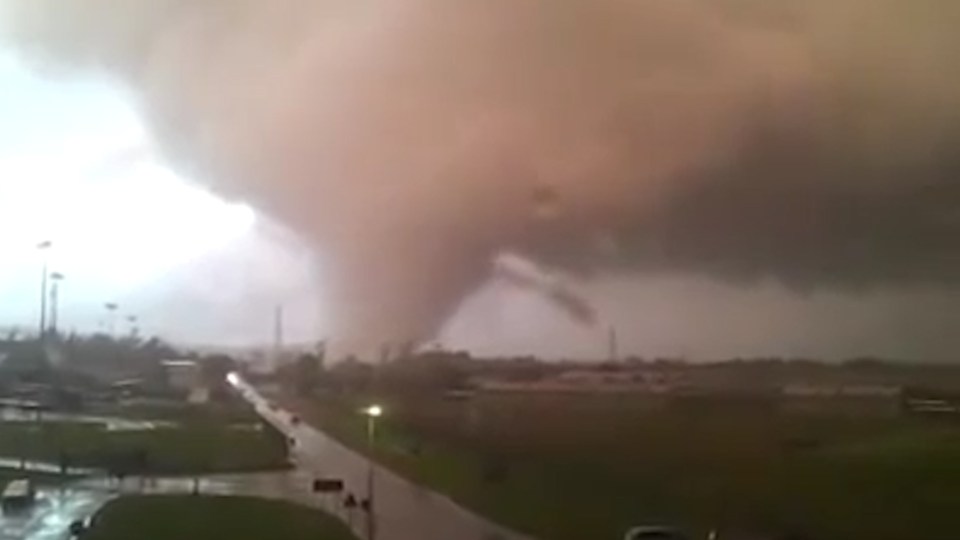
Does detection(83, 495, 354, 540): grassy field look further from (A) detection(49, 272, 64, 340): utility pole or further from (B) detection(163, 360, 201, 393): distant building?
(A) detection(49, 272, 64, 340): utility pole

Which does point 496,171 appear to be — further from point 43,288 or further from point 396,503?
point 43,288

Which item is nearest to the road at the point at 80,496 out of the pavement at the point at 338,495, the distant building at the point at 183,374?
the pavement at the point at 338,495

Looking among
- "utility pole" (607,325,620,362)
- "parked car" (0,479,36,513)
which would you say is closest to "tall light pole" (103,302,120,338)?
"parked car" (0,479,36,513)

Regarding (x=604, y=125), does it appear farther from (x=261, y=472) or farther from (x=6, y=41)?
(x=6, y=41)

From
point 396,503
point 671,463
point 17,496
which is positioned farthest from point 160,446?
point 671,463

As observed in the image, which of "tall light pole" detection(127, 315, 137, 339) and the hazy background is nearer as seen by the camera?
the hazy background
